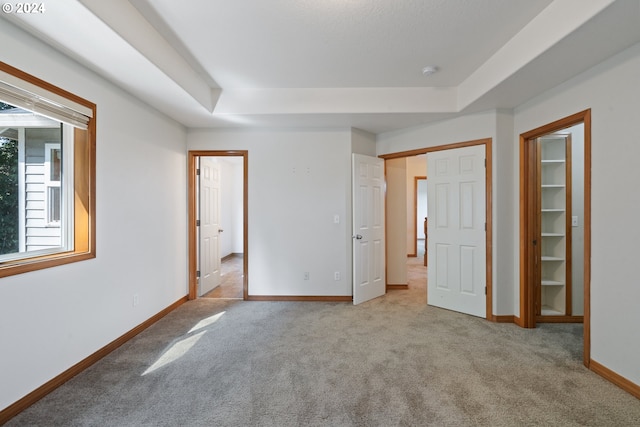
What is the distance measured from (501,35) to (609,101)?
0.91m

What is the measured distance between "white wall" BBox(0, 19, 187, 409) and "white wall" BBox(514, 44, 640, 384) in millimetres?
3933

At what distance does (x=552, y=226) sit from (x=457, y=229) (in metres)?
1.03

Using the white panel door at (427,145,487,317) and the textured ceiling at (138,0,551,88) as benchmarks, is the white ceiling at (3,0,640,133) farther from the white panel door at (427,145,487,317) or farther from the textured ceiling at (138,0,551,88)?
the white panel door at (427,145,487,317)

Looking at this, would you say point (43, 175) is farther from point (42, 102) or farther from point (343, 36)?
point (343, 36)

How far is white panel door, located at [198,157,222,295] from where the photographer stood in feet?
14.0

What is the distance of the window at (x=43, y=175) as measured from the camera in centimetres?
188

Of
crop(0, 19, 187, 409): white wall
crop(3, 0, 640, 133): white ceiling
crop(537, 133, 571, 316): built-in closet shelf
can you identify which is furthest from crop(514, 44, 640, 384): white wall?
crop(0, 19, 187, 409): white wall

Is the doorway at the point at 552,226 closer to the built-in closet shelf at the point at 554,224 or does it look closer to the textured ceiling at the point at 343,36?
the built-in closet shelf at the point at 554,224

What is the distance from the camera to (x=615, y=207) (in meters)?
2.12

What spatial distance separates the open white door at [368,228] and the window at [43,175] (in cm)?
276

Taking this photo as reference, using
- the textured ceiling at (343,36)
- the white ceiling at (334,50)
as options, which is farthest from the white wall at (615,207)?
the textured ceiling at (343,36)

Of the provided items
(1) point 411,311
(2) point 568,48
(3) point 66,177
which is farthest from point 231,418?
(2) point 568,48

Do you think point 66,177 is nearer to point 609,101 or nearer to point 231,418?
point 231,418

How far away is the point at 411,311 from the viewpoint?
11.7 ft
